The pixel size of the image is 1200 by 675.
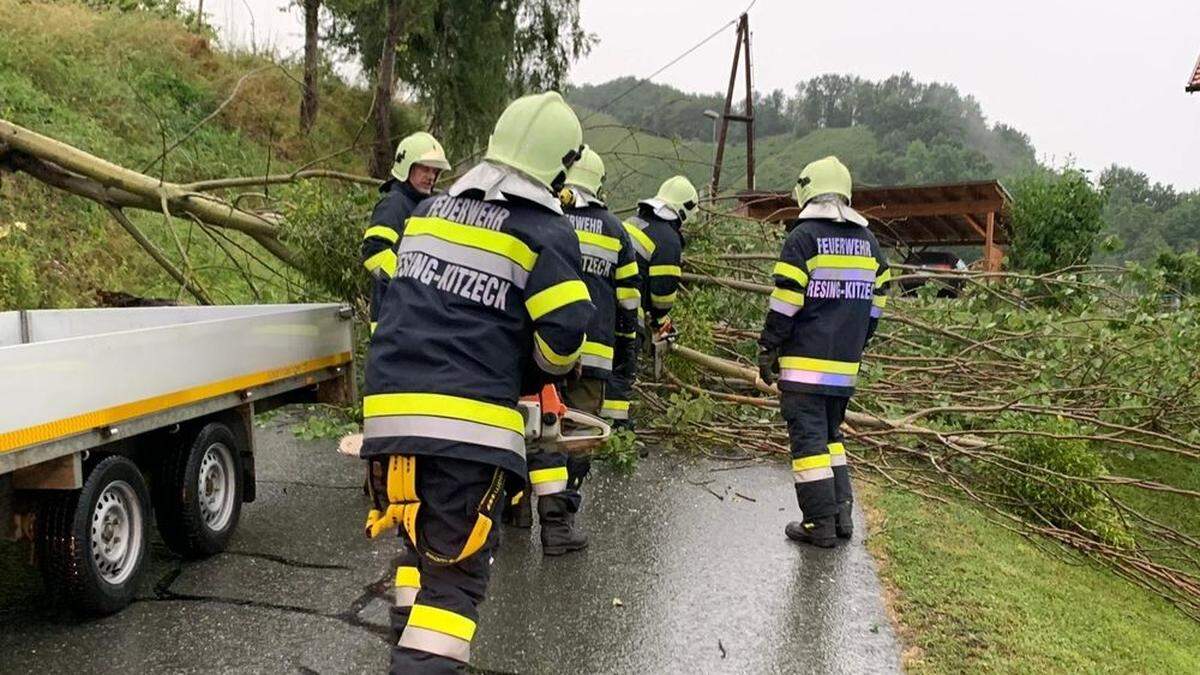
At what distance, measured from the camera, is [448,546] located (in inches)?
100

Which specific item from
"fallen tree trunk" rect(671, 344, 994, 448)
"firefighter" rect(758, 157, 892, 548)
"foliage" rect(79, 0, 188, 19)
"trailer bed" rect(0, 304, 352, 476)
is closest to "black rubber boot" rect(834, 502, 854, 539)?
"firefighter" rect(758, 157, 892, 548)

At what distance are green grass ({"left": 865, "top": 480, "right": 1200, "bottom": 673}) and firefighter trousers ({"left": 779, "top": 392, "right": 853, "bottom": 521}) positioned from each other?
1.15 ft

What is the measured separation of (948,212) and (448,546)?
14301mm

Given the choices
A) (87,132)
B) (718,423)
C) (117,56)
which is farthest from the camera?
(117,56)

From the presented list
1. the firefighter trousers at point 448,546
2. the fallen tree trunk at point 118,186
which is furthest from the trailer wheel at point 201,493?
the fallen tree trunk at point 118,186

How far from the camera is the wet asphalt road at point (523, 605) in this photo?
3.08m

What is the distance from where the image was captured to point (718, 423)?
6.65 meters

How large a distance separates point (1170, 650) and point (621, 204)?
16.3ft

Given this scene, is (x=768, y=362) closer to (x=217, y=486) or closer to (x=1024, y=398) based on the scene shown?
(x=217, y=486)

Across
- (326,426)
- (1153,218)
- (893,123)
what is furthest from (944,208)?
(1153,218)

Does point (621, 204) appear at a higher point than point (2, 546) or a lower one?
higher

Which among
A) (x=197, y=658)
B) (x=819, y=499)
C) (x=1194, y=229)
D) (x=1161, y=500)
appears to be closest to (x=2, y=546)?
(x=197, y=658)

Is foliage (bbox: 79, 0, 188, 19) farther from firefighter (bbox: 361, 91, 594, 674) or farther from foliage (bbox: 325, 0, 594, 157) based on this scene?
firefighter (bbox: 361, 91, 594, 674)

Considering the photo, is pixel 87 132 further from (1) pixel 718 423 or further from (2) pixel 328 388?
(1) pixel 718 423
